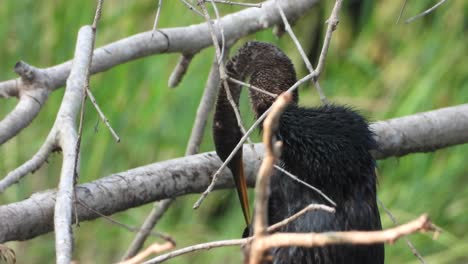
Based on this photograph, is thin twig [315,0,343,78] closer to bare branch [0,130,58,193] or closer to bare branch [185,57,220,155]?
bare branch [0,130,58,193]

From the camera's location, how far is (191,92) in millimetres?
5707

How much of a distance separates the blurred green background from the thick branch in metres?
1.67

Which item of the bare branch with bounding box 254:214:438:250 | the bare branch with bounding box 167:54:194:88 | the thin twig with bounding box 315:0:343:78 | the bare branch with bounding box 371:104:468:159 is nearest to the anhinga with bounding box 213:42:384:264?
the bare branch with bounding box 371:104:468:159

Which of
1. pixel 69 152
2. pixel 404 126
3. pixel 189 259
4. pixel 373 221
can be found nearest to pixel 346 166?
pixel 373 221

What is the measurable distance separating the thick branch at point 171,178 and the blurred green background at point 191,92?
5.48 ft

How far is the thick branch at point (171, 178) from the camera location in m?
2.81

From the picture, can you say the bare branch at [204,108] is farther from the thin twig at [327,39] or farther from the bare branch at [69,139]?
the thin twig at [327,39]

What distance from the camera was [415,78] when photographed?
545cm

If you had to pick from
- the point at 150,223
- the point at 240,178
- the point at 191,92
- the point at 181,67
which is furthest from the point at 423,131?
the point at 191,92

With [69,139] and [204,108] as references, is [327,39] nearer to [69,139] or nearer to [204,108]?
[69,139]

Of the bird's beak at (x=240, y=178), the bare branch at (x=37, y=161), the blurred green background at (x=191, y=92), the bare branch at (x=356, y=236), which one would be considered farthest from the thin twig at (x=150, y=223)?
the bare branch at (x=356, y=236)

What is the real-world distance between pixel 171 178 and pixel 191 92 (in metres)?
2.53

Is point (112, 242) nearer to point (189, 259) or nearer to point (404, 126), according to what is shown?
point (189, 259)

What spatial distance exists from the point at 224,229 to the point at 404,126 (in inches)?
87.6
